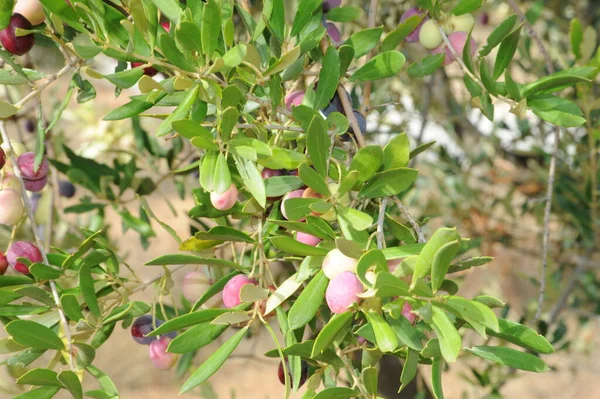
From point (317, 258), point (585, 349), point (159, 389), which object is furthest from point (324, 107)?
point (159, 389)

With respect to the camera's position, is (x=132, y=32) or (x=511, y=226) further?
(x=511, y=226)

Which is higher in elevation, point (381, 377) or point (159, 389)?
point (381, 377)

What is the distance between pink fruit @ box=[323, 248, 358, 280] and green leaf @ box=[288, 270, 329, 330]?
2 cm

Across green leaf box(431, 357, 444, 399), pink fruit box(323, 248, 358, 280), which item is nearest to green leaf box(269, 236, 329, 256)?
pink fruit box(323, 248, 358, 280)

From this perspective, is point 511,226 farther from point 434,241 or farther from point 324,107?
point 434,241

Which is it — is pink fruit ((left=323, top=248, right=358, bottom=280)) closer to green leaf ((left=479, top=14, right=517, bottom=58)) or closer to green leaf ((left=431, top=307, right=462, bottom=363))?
green leaf ((left=431, top=307, right=462, bottom=363))

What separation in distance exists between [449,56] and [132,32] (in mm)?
344

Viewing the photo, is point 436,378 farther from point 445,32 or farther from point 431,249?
point 445,32

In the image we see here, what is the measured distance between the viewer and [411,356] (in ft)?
1.61

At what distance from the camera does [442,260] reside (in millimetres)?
422

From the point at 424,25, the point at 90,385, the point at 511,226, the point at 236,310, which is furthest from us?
the point at 90,385

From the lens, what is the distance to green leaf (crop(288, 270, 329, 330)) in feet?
1.61

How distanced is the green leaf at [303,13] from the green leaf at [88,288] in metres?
0.26

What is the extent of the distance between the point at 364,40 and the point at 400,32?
3 cm
